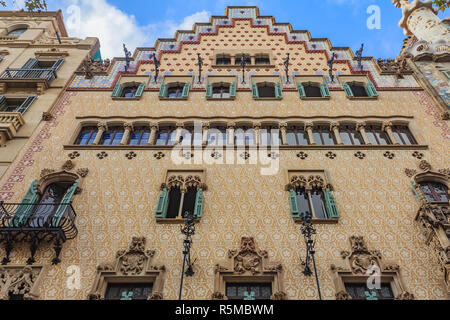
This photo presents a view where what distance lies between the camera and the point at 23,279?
26.7ft

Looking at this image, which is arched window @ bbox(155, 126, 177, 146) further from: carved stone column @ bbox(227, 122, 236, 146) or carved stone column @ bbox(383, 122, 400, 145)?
carved stone column @ bbox(383, 122, 400, 145)

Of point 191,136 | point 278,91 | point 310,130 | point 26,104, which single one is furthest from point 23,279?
point 278,91

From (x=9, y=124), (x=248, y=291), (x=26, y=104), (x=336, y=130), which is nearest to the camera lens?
(x=248, y=291)

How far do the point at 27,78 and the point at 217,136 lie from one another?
27.1ft

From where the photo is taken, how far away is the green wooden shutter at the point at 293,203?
9559 mm

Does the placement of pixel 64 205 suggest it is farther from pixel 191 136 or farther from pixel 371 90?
pixel 371 90

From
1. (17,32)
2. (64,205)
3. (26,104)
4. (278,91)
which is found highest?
(17,32)

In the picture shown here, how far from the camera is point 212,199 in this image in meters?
10.2

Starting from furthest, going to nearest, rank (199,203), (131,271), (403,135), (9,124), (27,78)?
(27,78)
(403,135)
(9,124)
(199,203)
(131,271)

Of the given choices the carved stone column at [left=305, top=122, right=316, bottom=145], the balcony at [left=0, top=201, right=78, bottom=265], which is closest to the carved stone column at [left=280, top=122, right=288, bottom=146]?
the carved stone column at [left=305, top=122, right=316, bottom=145]

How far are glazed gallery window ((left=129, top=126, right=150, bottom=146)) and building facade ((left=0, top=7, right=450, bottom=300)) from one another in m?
0.06
